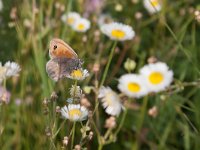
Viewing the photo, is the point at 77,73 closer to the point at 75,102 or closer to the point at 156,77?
Result: the point at 75,102

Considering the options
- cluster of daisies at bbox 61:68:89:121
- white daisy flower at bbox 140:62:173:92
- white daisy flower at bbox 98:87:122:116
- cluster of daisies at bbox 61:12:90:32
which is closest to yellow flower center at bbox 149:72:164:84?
white daisy flower at bbox 140:62:173:92

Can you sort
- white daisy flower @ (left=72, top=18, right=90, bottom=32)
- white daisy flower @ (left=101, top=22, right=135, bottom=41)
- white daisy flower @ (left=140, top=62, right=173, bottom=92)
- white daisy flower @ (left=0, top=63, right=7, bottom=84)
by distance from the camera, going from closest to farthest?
white daisy flower @ (left=0, top=63, right=7, bottom=84), white daisy flower @ (left=140, top=62, right=173, bottom=92), white daisy flower @ (left=101, top=22, right=135, bottom=41), white daisy flower @ (left=72, top=18, right=90, bottom=32)

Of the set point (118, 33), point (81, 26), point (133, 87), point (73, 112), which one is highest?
point (81, 26)

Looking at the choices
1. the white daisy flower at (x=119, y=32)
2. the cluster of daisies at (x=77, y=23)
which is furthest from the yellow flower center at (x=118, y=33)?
the cluster of daisies at (x=77, y=23)

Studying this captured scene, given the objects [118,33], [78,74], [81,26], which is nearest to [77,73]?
[78,74]

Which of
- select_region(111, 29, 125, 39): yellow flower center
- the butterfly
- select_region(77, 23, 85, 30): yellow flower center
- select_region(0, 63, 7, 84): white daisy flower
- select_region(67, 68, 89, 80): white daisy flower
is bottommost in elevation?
select_region(67, 68, 89, 80): white daisy flower

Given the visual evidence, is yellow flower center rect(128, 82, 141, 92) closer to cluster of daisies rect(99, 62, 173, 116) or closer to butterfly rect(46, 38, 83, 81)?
cluster of daisies rect(99, 62, 173, 116)

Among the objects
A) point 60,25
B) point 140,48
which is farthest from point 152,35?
point 60,25

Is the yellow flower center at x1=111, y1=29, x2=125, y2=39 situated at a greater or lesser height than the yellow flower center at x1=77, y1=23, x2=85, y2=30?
lesser
